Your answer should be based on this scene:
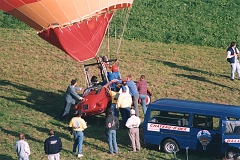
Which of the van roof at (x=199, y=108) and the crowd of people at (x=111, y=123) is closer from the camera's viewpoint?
the crowd of people at (x=111, y=123)

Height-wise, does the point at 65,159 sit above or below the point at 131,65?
below

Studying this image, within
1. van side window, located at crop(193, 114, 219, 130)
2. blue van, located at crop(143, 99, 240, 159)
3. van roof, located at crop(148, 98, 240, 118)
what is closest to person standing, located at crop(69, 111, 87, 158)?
blue van, located at crop(143, 99, 240, 159)

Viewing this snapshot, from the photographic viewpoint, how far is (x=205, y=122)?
69.5ft

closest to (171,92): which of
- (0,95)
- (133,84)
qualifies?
(133,84)

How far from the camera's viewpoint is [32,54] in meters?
35.3

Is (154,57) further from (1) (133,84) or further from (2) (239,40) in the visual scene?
(1) (133,84)

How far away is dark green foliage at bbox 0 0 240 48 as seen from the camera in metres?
38.6

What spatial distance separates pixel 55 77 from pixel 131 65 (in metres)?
4.39

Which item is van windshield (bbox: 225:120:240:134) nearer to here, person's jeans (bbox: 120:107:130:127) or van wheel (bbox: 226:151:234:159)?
van wheel (bbox: 226:151:234:159)

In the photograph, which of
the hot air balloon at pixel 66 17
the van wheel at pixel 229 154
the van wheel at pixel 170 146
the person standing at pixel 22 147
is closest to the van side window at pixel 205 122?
the van wheel at pixel 229 154

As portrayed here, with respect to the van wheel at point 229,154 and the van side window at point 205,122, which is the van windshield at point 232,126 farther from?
the van wheel at point 229,154

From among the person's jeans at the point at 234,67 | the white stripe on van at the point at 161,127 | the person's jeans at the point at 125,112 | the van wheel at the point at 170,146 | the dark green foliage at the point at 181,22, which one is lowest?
the van wheel at the point at 170,146

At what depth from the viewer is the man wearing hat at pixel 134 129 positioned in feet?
71.4

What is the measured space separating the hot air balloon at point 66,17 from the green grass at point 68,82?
337 cm
